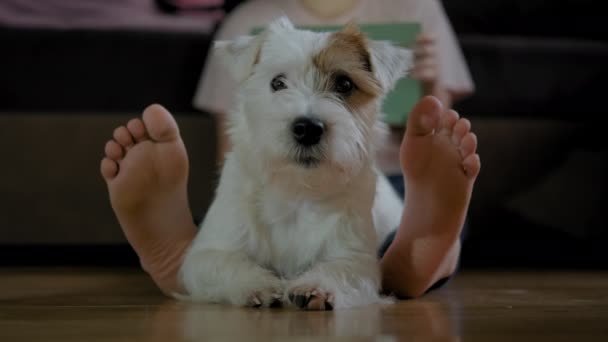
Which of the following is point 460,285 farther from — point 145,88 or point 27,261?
point 27,261

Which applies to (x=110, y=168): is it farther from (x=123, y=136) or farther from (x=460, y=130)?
(x=460, y=130)

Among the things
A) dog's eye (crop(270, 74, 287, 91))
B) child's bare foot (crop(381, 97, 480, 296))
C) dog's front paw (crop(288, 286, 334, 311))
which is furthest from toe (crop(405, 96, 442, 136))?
dog's front paw (crop(288, 286, 334, 311))

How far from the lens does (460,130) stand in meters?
1.80

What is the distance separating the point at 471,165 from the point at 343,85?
30 cm

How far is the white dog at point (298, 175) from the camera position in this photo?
5.47 feet

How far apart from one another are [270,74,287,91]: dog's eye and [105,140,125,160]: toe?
358 mm

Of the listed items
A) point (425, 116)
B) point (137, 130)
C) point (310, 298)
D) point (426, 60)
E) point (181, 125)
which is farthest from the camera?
point (181, 125)

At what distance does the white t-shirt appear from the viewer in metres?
2.62

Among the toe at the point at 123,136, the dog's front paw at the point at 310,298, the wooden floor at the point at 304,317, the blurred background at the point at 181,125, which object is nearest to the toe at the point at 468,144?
the wooden floor at the point at 304,317

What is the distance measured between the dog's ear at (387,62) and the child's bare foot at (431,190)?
10 cm

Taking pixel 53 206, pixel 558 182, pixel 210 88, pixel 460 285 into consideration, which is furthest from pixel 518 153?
pixel 53 206

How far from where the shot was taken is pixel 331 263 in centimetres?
173

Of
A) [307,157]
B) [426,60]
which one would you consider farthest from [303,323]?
[426,60]

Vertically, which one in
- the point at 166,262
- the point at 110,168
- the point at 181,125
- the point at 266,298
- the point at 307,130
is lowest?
the point at 181,125
